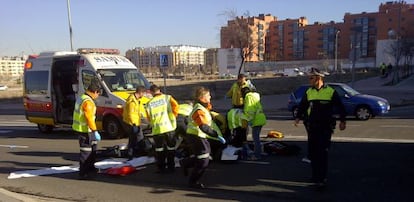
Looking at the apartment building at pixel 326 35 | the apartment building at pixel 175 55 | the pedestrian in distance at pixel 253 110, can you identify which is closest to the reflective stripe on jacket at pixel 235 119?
the pedestrian in distance at pixel 253 110

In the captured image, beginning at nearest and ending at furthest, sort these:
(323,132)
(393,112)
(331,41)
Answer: (323,132) < (393,112) < (331,41)

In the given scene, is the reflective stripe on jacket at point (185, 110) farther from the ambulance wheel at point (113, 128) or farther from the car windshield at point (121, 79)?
the car windshield at point (121, 79)

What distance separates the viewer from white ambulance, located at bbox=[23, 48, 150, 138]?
1187 cm

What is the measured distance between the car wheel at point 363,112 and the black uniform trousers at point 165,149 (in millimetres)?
9737

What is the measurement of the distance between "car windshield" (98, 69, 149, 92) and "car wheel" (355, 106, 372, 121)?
816cm

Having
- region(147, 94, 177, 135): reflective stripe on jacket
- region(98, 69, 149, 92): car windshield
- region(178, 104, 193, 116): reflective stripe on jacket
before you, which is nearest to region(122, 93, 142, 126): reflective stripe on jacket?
region(178, 104, 193, 116): reflective stripe on jacket

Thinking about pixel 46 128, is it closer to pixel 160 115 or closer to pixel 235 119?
pixel 160 115

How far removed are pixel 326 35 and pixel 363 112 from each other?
112 meters

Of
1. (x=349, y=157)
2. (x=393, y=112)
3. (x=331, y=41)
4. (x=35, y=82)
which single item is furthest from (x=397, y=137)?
(x=331, y=41)

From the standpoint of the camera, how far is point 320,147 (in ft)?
19.9

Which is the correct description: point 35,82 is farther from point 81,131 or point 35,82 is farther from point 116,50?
point 81,131

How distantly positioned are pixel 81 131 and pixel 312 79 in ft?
14.4

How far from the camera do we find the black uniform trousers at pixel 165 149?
24.5 ft

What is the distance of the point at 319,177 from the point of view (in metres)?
6.12
